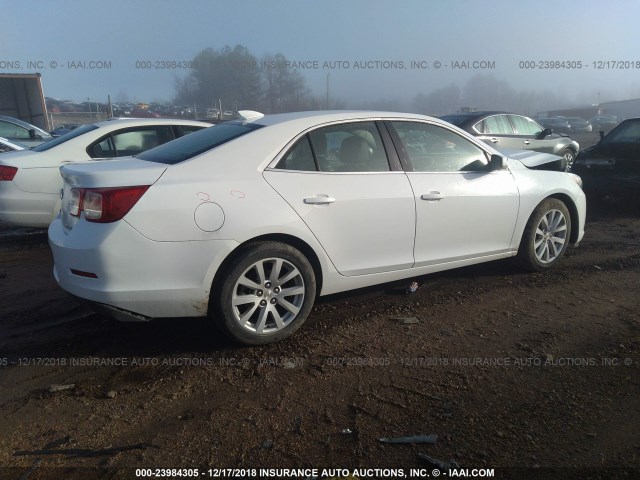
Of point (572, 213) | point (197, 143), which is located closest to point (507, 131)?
point (572, 213)

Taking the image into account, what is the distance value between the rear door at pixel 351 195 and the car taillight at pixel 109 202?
34.5 inches

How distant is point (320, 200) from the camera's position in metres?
3.46

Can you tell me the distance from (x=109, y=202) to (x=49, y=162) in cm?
347

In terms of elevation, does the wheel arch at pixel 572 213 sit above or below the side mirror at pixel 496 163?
below

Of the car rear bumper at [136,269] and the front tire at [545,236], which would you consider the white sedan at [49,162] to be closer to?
the car rear bumper at [136,269]

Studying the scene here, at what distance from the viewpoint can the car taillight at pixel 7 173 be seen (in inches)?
219

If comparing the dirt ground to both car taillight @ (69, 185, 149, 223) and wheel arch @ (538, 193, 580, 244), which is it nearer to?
wheel arch @ (538, 193, 580, 244)

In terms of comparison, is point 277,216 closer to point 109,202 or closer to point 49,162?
point 109,202

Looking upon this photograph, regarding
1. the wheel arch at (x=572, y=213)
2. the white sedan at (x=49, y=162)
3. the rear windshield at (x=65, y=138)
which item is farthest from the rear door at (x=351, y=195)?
the rear windshield at (x=65, y=138)

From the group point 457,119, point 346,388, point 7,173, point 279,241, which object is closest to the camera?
point 346,388

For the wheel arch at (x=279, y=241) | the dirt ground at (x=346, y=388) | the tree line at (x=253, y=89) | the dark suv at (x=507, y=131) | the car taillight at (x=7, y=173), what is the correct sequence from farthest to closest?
1. the tree line at (x=253, y=89)
2. the dark suv at (x=507, y=131)
3. the car taillight at (x=7, y=173)
4. the wheel arch at (x=279, y=241)
5. the dirt ground at (x=346, y=388)

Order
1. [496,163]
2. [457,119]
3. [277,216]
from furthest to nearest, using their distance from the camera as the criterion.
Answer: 1. [457,119]
2. [496,163]
3. [277,216]

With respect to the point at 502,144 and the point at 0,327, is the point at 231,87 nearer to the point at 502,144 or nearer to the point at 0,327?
the point at 502,144

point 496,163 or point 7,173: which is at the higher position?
point 496,163
